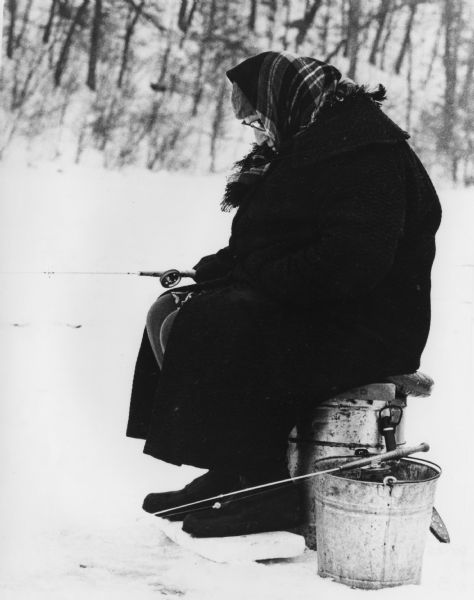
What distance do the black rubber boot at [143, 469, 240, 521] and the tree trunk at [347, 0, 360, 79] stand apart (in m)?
1.94

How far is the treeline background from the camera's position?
3.09 metres

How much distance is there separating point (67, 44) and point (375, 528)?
2248 millimetres

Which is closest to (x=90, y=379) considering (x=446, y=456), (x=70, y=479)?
(x=70, y=479)

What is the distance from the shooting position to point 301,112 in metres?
2.41

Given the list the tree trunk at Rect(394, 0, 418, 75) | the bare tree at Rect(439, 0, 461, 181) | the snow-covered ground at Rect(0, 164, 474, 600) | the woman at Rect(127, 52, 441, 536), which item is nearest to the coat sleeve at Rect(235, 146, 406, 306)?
the woman at Rect(127, 52, 441, 536)

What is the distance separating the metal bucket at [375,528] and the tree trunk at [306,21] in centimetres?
194

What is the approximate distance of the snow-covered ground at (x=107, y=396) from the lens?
2.23m

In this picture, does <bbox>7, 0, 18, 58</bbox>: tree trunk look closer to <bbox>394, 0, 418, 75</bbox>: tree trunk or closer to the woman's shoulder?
the woman's shoulder

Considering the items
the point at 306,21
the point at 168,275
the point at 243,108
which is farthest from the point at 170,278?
Result: the point at 306,21

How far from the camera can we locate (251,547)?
2.31 m

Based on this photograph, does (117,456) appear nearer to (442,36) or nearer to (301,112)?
(301,112)

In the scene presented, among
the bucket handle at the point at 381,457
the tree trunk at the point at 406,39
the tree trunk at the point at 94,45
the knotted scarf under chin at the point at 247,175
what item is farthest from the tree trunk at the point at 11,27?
the bucket handle at the point at 381,457

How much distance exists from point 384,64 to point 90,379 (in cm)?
194

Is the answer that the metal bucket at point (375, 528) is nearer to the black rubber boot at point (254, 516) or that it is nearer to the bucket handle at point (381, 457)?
the bucket handle at point (381, 457)
